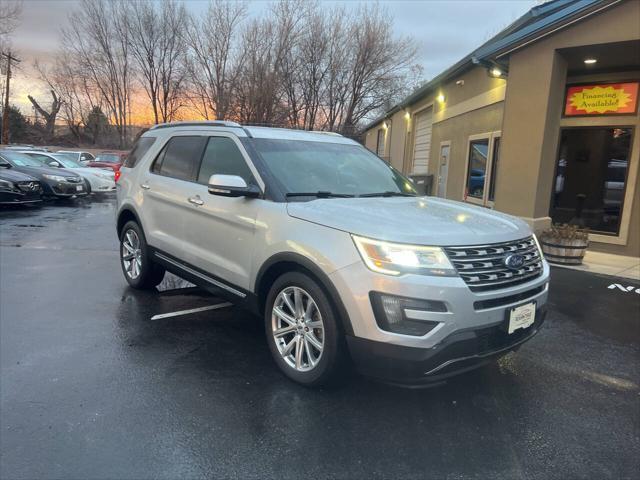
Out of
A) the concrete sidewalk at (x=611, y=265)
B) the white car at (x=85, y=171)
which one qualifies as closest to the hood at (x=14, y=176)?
the white car at (x=85, y=171)

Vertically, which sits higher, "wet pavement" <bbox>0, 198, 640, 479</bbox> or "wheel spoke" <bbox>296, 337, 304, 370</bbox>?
"wheel spoke" <bbox>296, 337, 304, 370</bbox>

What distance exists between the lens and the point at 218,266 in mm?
4191

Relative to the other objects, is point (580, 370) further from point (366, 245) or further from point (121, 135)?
point (121, 135)

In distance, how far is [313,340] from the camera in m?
3.34

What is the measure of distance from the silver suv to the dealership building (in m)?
5.31

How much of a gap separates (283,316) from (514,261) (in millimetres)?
1670

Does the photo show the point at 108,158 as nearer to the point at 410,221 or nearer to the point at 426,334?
the point at 410,221

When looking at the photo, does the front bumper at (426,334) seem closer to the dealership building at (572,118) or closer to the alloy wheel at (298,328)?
the alloy wheel at (298,328)

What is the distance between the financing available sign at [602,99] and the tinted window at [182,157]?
8096 millimetres

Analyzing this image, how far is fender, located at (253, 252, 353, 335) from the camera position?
3020 mm

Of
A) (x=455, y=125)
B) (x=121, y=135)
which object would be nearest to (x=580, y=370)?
(x=455, y=125)

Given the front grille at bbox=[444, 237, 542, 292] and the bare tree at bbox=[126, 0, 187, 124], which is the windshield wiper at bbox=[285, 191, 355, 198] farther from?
the bare tree at bbox=[126, 0, 187, 124]

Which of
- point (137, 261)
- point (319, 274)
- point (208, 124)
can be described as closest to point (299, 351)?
point (319, 274)

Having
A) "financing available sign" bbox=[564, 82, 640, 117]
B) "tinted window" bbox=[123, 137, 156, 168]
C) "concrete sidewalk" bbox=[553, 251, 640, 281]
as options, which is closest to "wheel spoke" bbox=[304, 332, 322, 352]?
"tinted window" bbox=[123, 137, 156, 168]
